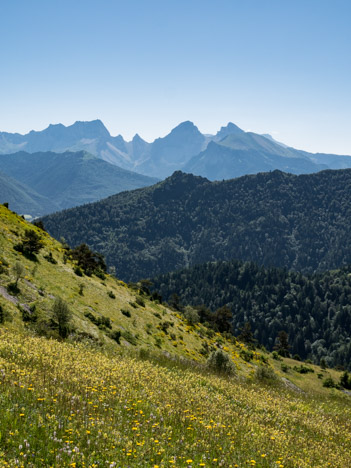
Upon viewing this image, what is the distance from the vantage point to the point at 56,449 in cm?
674

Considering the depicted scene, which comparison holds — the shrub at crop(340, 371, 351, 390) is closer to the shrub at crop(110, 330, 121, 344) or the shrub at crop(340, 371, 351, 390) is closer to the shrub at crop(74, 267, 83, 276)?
the shrub at crop(110, 330, 121, 344)

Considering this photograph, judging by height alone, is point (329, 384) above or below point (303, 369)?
above

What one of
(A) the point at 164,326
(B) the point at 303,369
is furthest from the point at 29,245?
(B) the point at 303,369

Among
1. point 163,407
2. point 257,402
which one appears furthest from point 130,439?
point 257,402

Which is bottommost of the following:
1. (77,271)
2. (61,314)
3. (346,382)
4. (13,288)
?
(346,382)

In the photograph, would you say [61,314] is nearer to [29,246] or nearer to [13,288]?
[13,288]

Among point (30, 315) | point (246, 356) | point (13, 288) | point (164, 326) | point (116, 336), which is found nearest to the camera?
point (30, 315)

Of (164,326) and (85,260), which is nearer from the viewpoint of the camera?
(164,326)

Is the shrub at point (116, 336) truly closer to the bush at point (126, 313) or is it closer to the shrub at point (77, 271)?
the bush at point (126, 313)

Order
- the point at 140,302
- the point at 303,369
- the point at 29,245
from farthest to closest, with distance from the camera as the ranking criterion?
1. the point at 303,369
2. the point at 140,302
3. the point at 29,245

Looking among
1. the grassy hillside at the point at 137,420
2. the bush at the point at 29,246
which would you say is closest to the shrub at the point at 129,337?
the grassy hillside at the point at 137,420

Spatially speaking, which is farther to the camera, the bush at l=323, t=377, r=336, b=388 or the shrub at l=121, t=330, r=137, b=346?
the bush at l=323, t=377, r=336, b=388

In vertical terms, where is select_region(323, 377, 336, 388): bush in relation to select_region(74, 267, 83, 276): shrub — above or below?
below

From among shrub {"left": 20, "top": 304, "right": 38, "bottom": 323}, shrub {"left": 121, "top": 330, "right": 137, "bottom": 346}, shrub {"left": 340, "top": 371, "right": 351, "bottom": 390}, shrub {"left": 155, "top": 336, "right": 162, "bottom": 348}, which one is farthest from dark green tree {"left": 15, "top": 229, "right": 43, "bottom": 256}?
shrub {"left": 340, "top": 371, "right": 351, "bottom": 390}
